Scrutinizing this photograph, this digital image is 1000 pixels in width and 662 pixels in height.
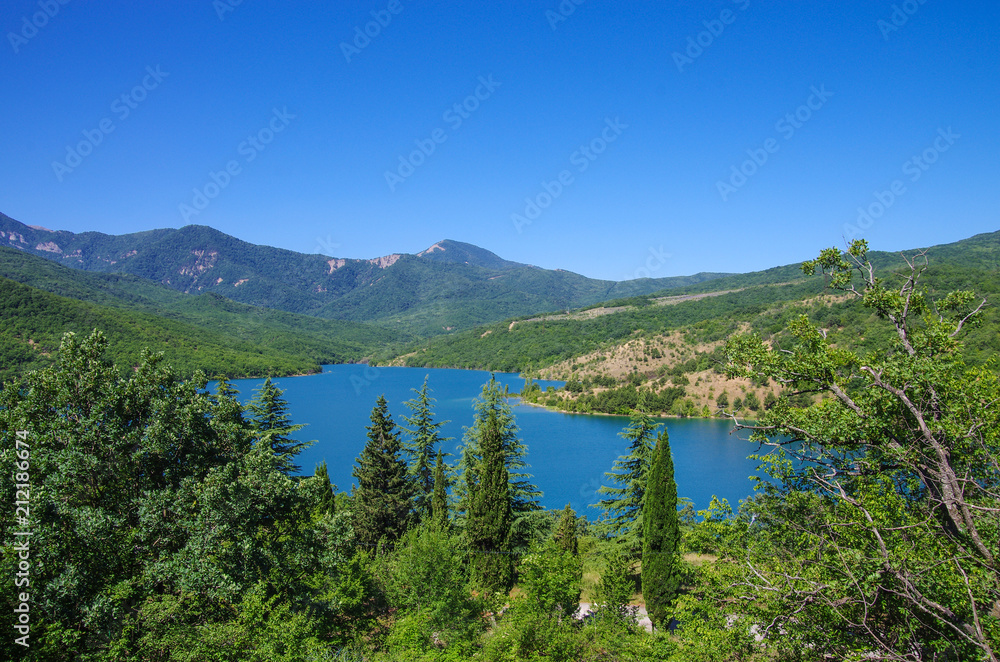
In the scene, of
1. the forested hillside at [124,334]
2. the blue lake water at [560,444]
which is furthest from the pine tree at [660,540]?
the forested hillside at [124,334]

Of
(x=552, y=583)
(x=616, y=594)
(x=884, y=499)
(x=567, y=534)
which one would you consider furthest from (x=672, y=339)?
(x=884, y=499)

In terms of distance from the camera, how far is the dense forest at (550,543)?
5.62 m

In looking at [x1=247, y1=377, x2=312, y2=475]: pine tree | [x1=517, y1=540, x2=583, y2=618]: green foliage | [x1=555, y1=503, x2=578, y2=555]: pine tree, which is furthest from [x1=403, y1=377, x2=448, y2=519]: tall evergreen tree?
[x1=517, y1=540, x2=583, y2=618]: green foliage

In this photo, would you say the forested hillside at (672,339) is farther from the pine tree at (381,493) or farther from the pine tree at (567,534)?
the pine tree at (381,493)

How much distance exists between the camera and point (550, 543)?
533 inches

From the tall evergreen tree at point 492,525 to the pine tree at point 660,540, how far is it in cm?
483

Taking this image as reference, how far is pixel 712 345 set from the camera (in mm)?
94250

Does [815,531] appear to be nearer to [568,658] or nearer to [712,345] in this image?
[568,658]

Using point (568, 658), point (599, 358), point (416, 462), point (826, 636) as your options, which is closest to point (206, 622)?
point (568, 658)

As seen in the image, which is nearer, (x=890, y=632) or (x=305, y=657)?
(x=890, y=632)

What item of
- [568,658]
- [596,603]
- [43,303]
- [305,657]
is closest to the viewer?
[305,657]

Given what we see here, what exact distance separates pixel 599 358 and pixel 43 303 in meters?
109

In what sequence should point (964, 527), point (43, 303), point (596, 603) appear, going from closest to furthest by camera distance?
point (964, 527) < point (596, 603) < point (43, 303)

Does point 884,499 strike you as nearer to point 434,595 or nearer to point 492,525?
point 434,595
